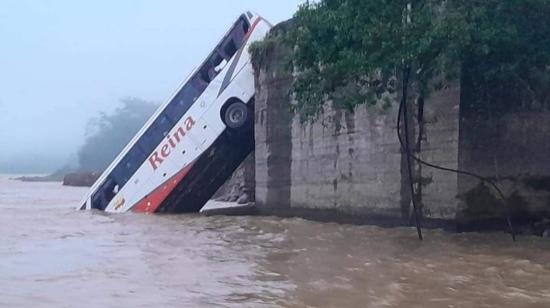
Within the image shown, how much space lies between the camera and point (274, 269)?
317 inches

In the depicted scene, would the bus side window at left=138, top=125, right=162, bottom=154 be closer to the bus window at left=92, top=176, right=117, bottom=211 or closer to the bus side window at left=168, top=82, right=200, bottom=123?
the bus side window at left=168, top=82, right=200, bottom=123

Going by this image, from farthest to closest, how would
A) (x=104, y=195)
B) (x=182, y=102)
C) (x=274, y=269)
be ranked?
(x=104, y=195)
(x=182, y=102)
(x=274, y=269)

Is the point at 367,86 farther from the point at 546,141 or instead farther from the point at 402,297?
the point at 402,297

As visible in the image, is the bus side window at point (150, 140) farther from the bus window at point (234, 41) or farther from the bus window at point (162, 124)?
the bus window at point (234, 41)

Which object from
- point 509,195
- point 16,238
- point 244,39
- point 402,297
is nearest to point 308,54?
point 509,195

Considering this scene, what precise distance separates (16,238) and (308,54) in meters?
5.91

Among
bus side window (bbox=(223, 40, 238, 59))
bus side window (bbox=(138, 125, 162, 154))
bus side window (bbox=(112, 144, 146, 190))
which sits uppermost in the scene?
bus side window (bbox=(223, 40, 238, 59))

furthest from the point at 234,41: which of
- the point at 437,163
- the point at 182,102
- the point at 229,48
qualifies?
the point at 437,163

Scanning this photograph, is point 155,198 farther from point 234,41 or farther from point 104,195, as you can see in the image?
point 234,41

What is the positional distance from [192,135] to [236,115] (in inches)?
49.6

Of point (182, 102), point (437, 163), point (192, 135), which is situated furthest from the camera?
point (182, 102)

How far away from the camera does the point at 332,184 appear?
47.3 ft

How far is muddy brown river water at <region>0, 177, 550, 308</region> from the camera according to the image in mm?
6266

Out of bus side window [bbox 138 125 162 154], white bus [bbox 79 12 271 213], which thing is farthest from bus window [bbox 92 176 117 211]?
bus side window [bbox 138 125 162 154]
